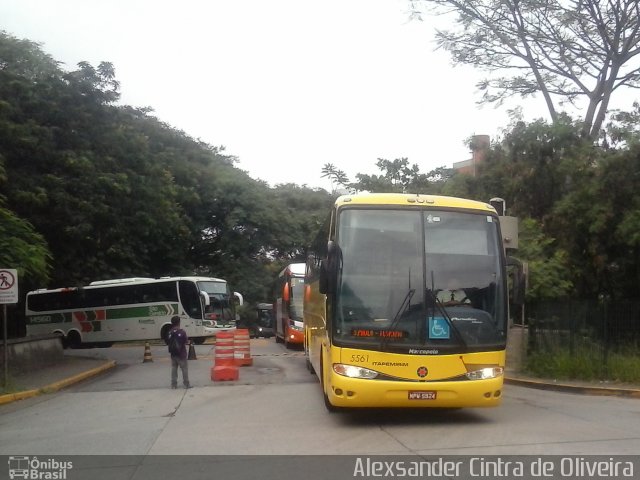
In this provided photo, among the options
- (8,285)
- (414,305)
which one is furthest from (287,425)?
(8,285)

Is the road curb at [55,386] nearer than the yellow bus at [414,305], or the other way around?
the yellow bus at [414,305]

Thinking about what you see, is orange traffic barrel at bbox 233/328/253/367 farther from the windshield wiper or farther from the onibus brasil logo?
the onibus brasil logo

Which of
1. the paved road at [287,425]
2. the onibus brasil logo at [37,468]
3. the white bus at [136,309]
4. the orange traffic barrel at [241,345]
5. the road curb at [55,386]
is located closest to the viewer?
the onibus brasil logo at [37,468]

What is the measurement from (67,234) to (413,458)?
17428mm

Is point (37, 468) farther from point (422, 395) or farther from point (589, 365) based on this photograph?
point (589, 365)

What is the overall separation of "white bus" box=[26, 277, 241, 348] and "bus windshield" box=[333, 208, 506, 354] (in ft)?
80.7

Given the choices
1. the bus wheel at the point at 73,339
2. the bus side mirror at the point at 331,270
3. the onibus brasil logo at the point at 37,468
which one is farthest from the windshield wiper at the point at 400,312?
the bus wheel at the point at 73,339

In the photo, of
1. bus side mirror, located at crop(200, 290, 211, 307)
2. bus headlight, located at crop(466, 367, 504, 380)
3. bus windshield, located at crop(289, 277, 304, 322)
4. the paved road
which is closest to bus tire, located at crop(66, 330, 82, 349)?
bus side mirror, located at crop(200, 290, 211, 307)

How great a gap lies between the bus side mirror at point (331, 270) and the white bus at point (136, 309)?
2455cm

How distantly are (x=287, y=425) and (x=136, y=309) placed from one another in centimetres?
2614

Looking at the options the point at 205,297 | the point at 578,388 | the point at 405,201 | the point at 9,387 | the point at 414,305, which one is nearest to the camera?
the point at 414,305

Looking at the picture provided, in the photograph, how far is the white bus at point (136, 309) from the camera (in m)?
34.8

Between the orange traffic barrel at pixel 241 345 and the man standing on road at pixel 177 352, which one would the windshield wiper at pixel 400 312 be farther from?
the orange traffic barrel at pixel 241 345

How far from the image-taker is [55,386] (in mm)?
17469
